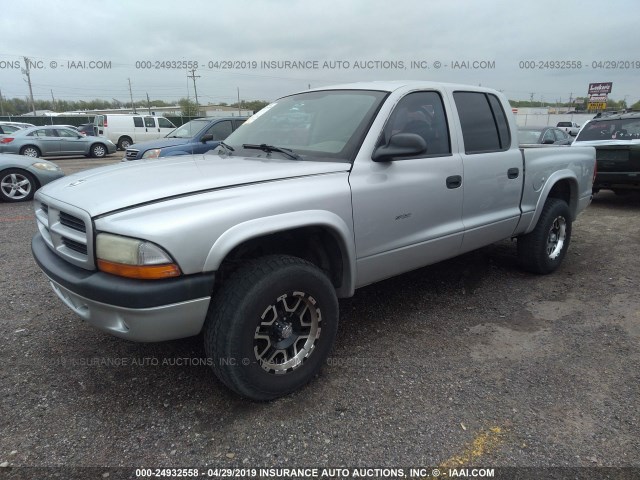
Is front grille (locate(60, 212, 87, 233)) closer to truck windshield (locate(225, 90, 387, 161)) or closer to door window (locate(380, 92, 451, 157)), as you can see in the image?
truck windshield (locate(225, 90, 387, 161))

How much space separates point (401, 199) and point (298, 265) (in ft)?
3.01

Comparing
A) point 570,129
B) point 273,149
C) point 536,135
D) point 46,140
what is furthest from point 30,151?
point 570,129

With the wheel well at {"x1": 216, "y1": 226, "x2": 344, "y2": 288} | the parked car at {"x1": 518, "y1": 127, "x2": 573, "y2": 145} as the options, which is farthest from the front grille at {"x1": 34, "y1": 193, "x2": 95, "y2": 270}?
the parked car at {"x1": 518, "y1": 127, "x2": 573, "y2": 145}

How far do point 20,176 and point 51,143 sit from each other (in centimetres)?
1012

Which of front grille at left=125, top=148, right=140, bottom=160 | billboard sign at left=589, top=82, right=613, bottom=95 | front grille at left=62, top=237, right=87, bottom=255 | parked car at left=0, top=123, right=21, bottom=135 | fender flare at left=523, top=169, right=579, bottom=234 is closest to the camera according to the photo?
front grille at left=62, top=237, right=87, bottom=255

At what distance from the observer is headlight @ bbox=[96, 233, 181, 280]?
205 cm

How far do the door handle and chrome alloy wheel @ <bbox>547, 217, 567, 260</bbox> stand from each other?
6.18ft

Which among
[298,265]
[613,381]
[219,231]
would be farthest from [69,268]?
[613,381]

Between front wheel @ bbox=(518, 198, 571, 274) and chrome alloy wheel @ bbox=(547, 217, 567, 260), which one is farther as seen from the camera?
chrome alloy wheel @ bbox=(547, 217, 567, 260)

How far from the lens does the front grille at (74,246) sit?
7.42 feet

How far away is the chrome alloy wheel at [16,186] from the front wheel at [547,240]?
8.37m

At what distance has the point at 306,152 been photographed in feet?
9.92

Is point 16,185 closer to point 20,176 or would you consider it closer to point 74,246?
point 20,176

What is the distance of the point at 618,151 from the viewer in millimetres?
7863
